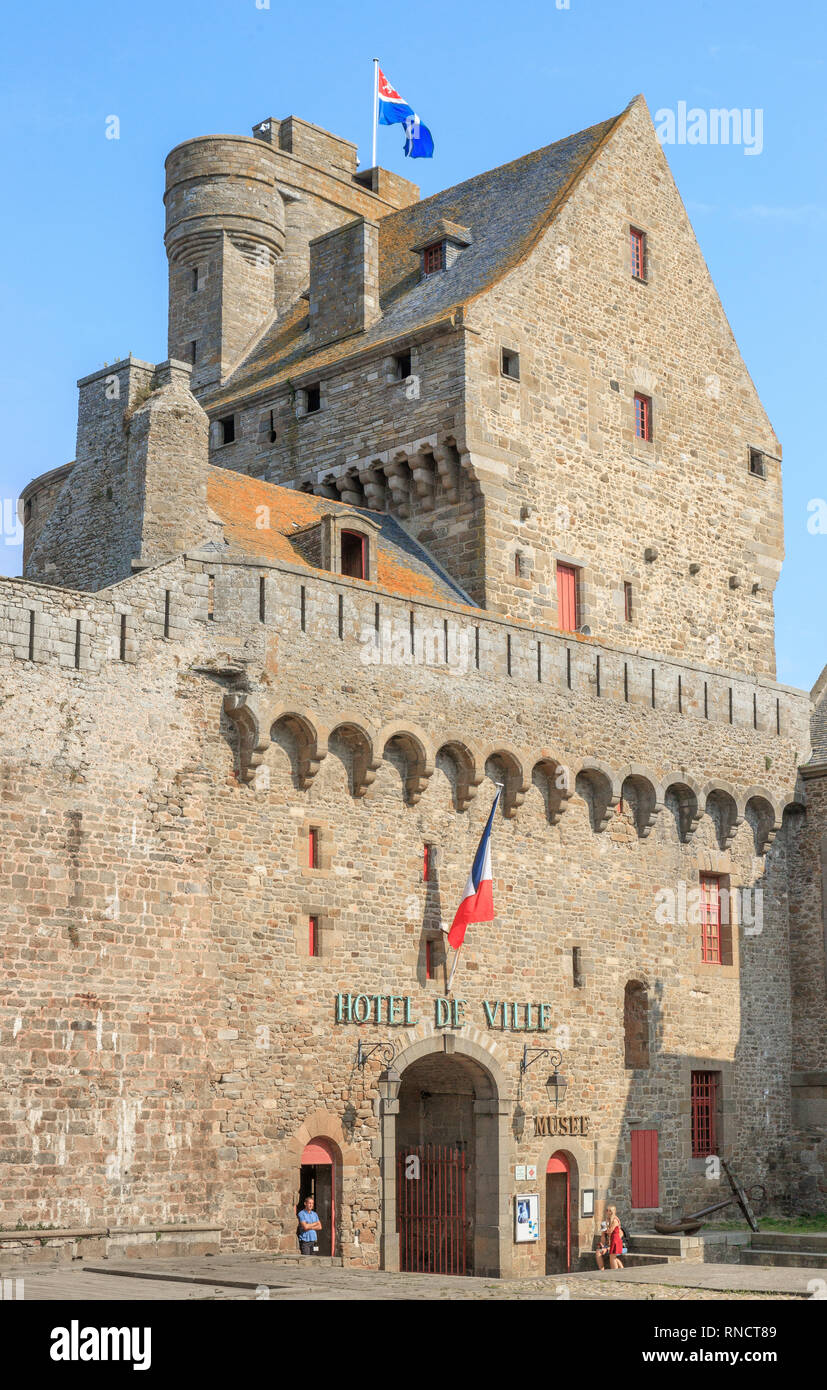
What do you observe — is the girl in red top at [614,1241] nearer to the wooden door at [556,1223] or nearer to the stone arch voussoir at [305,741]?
the wooden door at [556,1223]

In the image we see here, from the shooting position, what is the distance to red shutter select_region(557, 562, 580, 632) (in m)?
30.9

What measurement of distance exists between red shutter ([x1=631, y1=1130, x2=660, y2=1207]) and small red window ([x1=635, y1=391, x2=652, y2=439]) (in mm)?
13048

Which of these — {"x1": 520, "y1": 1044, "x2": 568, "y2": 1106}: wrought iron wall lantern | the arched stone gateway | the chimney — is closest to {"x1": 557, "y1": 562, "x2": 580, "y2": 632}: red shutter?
the chimney

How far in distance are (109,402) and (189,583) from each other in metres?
4.68

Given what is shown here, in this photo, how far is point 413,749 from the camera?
25703 millimetres

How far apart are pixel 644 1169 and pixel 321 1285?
41.7 ft

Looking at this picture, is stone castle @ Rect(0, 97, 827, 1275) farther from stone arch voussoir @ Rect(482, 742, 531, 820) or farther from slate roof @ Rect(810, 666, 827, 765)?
slate roof @ Rect(810, 666, 827, 765)

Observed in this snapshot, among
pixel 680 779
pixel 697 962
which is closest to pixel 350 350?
pixel 680 779

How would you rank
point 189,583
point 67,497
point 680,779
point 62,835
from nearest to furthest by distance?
point 62,835 → point 189,583 → point 67,497 → point 680,779

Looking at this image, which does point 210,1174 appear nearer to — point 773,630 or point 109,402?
point 109,402

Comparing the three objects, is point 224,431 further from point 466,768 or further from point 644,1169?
point 644,1169

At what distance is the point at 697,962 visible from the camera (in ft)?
101

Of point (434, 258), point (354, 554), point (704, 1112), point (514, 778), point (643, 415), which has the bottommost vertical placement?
point (704, 1112)

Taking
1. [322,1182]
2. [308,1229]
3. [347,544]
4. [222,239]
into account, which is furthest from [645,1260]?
[222,239]
